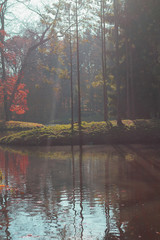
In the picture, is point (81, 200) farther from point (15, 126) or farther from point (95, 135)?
point (15, 126)

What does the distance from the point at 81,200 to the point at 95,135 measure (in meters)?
11.9

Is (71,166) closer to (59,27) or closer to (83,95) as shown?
(59,27)

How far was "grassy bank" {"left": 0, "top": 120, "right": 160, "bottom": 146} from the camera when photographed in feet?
59.7

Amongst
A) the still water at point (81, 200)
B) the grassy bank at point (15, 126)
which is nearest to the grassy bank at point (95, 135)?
the still water at point (81, 200)

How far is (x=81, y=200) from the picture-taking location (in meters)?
6.43

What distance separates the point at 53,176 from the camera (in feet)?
30.2

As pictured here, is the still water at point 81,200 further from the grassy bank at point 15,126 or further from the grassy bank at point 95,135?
the grassy bank at point 15,126

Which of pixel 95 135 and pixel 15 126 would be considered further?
pixel 15 126

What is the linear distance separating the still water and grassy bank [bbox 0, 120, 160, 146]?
255 inches

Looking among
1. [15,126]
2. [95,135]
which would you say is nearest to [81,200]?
[95,135]

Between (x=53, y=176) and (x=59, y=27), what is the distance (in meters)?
18.4

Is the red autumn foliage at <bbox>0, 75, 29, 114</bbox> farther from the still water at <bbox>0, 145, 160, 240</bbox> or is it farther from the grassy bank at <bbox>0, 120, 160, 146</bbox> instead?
the still water at <bbox>0, 145, 160, 240</bbox>

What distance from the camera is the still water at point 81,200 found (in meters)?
4.61

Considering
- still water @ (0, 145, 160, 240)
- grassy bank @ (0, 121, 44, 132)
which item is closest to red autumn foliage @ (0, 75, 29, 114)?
grassy bank @ (0, 121, 44, 132)
